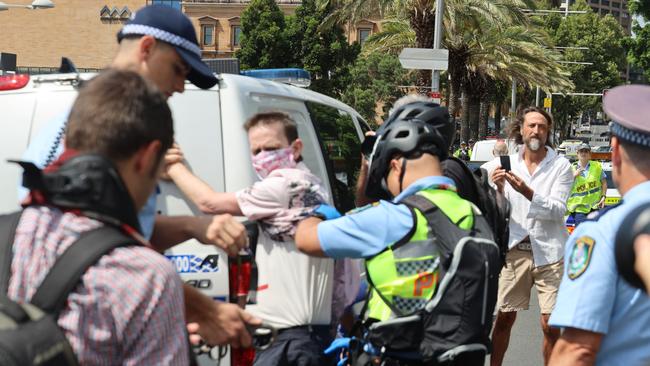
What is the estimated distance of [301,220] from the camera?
368 centimetres

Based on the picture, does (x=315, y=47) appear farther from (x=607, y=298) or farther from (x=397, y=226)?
(x=607, y=298)

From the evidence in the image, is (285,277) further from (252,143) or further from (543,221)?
(543,221)

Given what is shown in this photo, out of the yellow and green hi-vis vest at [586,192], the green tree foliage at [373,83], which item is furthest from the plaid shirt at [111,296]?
the green tree foliage at [373,83]

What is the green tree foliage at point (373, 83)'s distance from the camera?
63875mm

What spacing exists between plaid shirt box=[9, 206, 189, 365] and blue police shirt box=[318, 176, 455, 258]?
4.43 feet

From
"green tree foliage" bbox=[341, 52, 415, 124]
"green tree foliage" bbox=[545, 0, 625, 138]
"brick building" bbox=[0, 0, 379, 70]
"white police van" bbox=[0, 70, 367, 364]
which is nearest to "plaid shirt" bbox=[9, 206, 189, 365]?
"white police van" bbox=[0, 70, 367, 364]

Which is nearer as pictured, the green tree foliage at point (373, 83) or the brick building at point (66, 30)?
the green tree foliage at point (373, 83)

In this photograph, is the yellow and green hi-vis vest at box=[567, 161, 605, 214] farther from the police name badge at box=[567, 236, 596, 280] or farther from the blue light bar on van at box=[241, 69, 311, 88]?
the police name badge at box=[567, 236, 596, 280]

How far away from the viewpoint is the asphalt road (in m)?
7.66

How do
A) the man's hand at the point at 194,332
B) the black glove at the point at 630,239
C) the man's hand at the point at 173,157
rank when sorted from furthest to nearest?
the man's hand at the point at 173,157 < the black glove at the point at 630,239 < the man's hand at the point at 194,332

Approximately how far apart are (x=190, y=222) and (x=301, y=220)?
3.18 feet

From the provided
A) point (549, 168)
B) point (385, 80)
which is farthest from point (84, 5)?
point (549, 168)

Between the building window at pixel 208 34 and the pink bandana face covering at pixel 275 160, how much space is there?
91.5m

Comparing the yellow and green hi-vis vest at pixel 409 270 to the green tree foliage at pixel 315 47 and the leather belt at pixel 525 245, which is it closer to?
the leather belt at pixel 525 245
